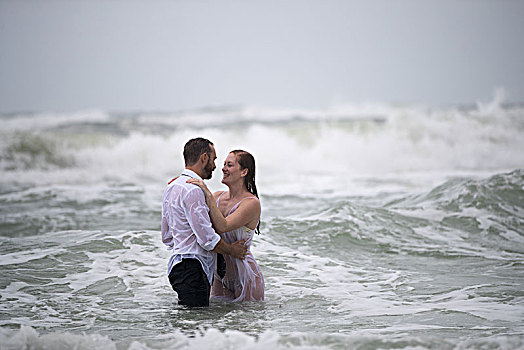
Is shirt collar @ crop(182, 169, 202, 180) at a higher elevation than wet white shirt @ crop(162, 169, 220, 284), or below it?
higher

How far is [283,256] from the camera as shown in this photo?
750 cm

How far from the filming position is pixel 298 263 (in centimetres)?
719

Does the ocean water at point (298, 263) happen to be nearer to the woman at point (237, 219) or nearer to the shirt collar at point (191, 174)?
the woman at point (237, 219)

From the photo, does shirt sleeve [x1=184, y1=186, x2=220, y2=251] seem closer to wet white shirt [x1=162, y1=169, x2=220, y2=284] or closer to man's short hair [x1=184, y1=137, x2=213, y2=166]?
wet white shirt [x1=162, y1=169, x2=220, y2=284]

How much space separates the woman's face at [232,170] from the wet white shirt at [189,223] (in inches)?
11.2

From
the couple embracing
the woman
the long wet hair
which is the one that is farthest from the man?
the long wet hair

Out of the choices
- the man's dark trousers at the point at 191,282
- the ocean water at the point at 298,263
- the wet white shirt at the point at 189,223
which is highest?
the wet white shirt at the point at 189,223

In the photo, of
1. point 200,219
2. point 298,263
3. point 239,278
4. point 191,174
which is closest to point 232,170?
point 191,174

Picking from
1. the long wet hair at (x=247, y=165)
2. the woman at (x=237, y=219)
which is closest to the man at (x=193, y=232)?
the woman at (x=237, y=219)

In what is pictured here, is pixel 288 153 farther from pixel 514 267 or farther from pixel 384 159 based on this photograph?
pixel 514 267

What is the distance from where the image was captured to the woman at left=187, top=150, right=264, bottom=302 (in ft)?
14.8

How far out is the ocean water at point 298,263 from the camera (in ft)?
13.5

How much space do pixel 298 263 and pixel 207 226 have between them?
10.1 ft

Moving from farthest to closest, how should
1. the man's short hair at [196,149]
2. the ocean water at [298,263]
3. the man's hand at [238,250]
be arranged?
the man's hand at [238,250] < the man's short hair at [196,149] < the ocean water at [298,263]
